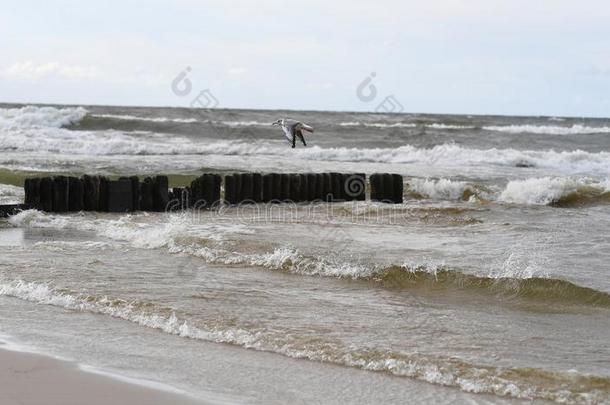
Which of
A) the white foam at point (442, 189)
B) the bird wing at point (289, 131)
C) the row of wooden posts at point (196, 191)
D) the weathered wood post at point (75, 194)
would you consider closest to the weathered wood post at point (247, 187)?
the row of wooden posts at point (196, 191)

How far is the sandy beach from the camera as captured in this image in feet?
17.3

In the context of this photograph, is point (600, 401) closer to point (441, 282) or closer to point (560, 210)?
point (441, 282)

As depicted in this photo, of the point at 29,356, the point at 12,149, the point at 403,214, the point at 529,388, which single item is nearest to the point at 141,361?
the point at 29,356

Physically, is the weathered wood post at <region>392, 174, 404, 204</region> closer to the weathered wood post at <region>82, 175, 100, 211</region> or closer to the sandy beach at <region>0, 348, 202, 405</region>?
the weathered wood post at <region>82, 175, 100, 211</region>

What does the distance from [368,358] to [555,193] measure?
13039mm

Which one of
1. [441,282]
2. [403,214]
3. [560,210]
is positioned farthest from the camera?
[560,210]

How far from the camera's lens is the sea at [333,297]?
6008 mm

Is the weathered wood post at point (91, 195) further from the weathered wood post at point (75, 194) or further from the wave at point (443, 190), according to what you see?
the wave at point (443, 190)

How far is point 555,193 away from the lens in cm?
1841

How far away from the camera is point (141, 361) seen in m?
6.29

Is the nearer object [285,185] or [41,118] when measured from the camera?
[285,185]

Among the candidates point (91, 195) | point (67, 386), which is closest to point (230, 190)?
point (91, 195)

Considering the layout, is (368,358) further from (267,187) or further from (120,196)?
(267,187)

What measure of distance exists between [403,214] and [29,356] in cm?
919
